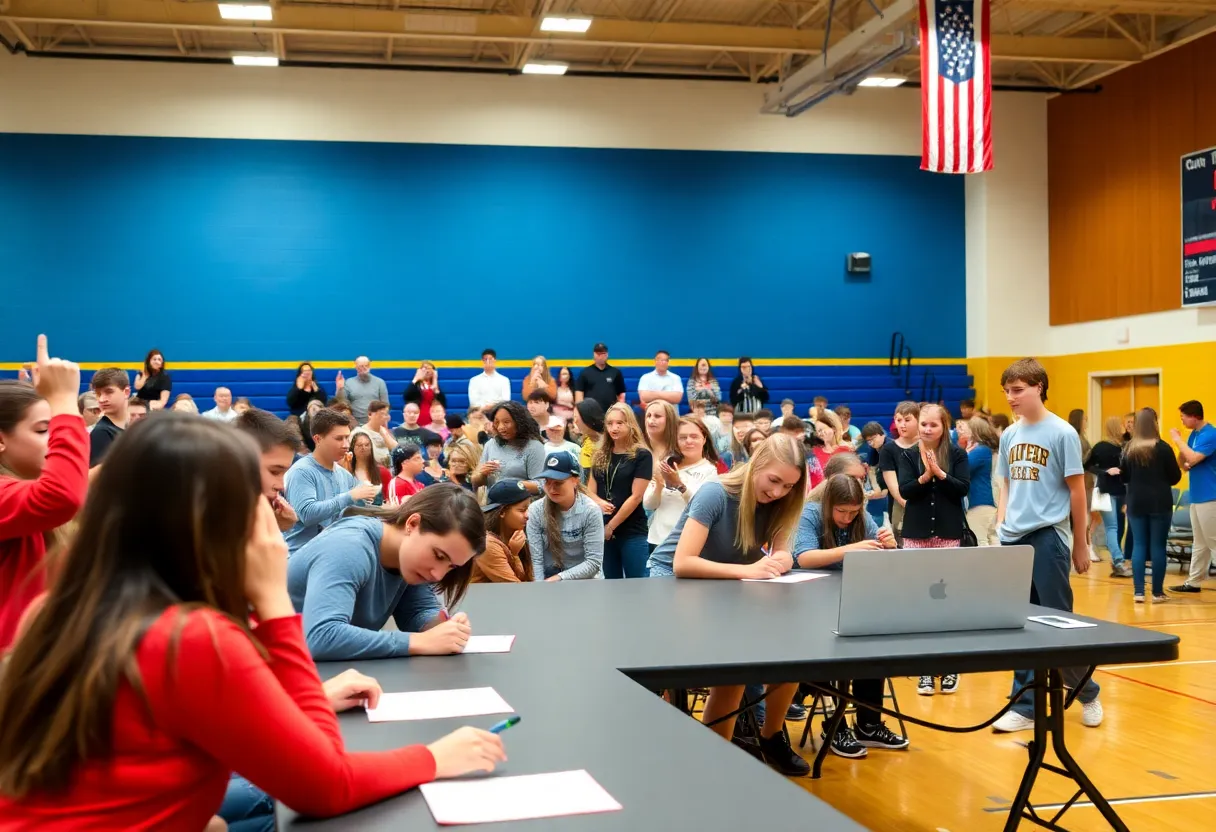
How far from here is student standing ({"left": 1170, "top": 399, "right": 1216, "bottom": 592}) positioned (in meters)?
9.09

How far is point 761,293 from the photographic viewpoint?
15.5m

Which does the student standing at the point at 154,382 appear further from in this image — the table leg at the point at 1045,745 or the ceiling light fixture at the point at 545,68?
the table leg at the point at 1045,745

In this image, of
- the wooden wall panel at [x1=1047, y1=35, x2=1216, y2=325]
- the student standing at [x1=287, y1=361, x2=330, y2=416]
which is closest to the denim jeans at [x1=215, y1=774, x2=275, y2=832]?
the student standing at [x1=287, y1=361, x2=330, y2=416]

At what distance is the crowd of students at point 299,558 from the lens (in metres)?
1.30

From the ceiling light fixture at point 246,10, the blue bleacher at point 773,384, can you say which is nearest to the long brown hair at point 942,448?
the blue bleacher at point 773,384

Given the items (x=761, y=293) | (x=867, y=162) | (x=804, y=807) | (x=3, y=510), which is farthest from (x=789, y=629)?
(x=867, y=162)

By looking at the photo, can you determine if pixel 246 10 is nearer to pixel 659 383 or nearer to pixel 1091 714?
pixel 659 383

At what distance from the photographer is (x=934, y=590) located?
3084 mm

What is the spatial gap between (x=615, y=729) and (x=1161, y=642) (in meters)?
1.79

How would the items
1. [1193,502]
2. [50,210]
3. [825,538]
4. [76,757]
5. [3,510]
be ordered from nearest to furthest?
1. [76,757]
2. [3,510]
3. [825,538]
4. [1193,502]
5. [50,210]

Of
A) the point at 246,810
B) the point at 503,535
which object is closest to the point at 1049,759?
the point at 503,535

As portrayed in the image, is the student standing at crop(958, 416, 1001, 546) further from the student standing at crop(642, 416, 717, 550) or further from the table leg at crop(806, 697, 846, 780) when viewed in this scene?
the table leg at crop(806, 697, 846, 780)

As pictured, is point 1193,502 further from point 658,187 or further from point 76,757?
point 76,757

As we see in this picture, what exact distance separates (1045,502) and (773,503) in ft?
5.48
